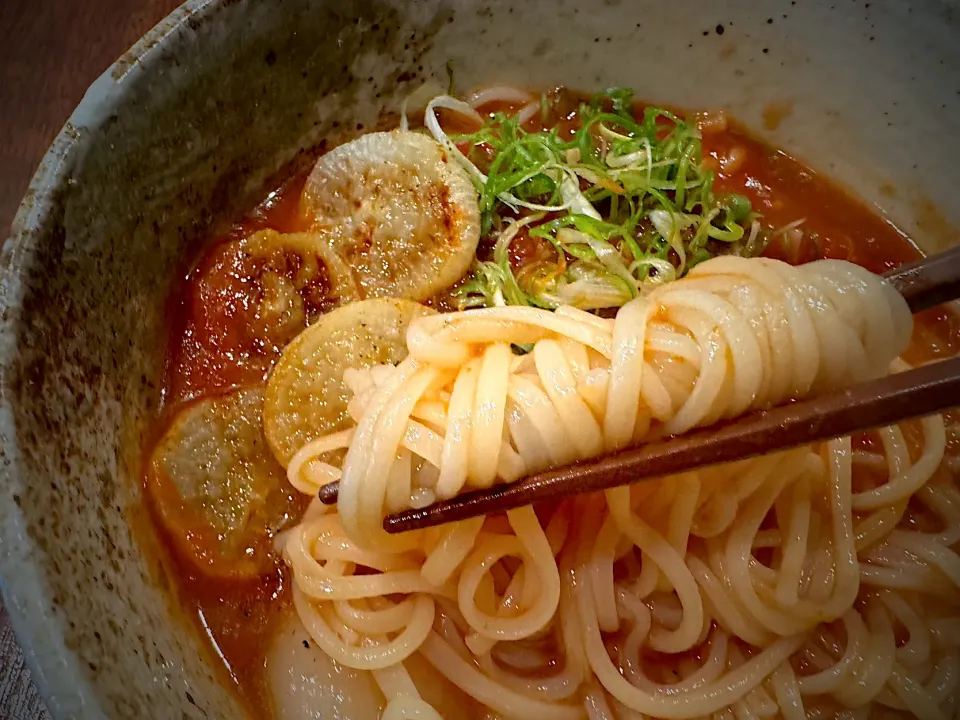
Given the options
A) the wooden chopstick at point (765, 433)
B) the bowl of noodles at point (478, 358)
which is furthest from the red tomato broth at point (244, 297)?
the wooden chopstick at point (765, 433)

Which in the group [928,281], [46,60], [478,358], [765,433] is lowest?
[765,433]

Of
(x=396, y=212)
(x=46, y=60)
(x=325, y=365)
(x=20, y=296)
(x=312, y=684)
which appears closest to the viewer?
(x=20, y=296)

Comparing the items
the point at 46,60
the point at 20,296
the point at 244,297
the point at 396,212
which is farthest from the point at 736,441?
the point at 46,60

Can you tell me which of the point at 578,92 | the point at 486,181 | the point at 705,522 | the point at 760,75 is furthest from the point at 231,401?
the point at 760,75

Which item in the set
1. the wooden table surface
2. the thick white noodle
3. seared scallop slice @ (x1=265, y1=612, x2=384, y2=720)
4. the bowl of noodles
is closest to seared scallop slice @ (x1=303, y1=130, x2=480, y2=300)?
the bowl of noodles

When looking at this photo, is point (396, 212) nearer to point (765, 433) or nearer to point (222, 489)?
point (222, 489)

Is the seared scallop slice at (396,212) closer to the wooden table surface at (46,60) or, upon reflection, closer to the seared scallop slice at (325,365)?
the seared scallop slice at (325,365)
